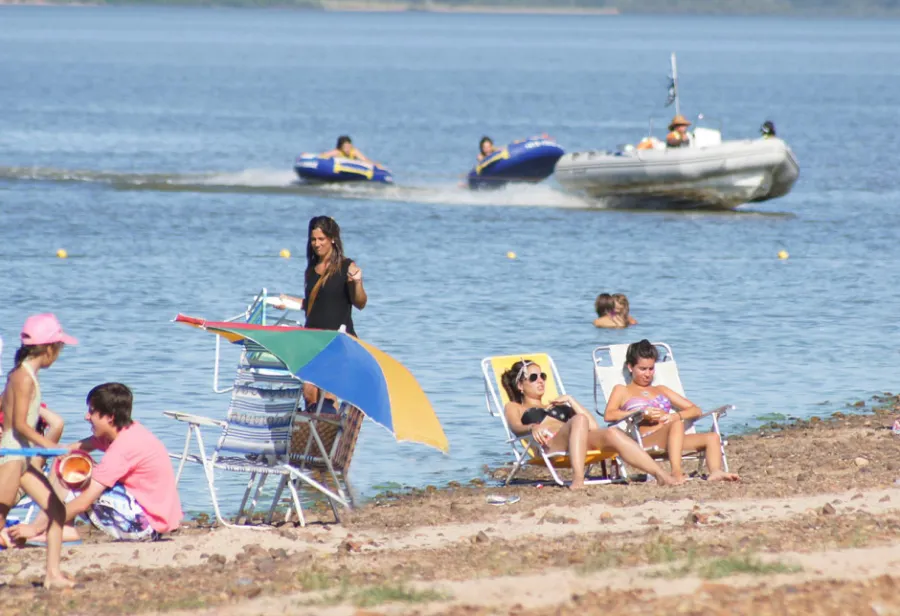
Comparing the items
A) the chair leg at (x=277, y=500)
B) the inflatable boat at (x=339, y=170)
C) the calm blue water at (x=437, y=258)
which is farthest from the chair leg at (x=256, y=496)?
the inflatable boat at (x=339, y=170)

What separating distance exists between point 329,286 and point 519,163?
21.4m

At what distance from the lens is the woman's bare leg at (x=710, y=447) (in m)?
9.07

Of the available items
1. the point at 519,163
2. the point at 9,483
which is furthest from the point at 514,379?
the point at 519,163

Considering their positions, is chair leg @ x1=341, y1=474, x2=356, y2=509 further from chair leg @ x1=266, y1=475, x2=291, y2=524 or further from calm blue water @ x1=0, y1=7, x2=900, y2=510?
calm blue water @ x1=0, y1=7, x2=900, y2=510


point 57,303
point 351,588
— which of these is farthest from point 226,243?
point 351,588

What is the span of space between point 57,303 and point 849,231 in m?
14.0

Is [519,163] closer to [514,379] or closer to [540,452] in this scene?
[514,379]

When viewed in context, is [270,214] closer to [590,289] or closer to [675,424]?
[590,289]

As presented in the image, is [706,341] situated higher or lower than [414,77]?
lower

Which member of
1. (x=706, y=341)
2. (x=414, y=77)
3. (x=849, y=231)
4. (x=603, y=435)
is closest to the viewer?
(x=603, y=435)

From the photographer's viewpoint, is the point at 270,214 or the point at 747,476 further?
the point at 270,214

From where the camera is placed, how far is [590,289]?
64.5 ft

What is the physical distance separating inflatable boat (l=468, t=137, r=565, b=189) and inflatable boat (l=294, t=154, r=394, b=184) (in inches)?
76.7

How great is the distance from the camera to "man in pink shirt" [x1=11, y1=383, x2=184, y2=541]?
23.2 ft
